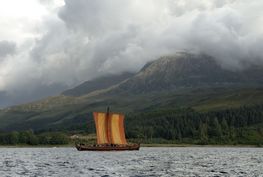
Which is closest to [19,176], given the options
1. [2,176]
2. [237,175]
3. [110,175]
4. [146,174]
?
[2,176]

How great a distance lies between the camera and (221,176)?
95.1 m

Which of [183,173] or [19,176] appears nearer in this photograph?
[19,176]

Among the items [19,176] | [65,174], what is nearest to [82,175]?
[65,174]

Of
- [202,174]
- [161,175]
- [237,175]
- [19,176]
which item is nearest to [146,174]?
[161,175]

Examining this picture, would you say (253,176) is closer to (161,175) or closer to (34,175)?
(161,175)

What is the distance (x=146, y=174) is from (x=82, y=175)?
12.2m

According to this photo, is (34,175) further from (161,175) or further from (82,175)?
(161,175)

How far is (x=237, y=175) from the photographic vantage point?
98.1 meters

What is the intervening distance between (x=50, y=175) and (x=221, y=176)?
105 feet

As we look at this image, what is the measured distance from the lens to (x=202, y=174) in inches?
3863

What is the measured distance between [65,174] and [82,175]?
3.76 meters

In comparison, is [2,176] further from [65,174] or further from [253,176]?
[253,176]

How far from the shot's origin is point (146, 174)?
320 ft

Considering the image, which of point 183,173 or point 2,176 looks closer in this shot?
point 2,176
